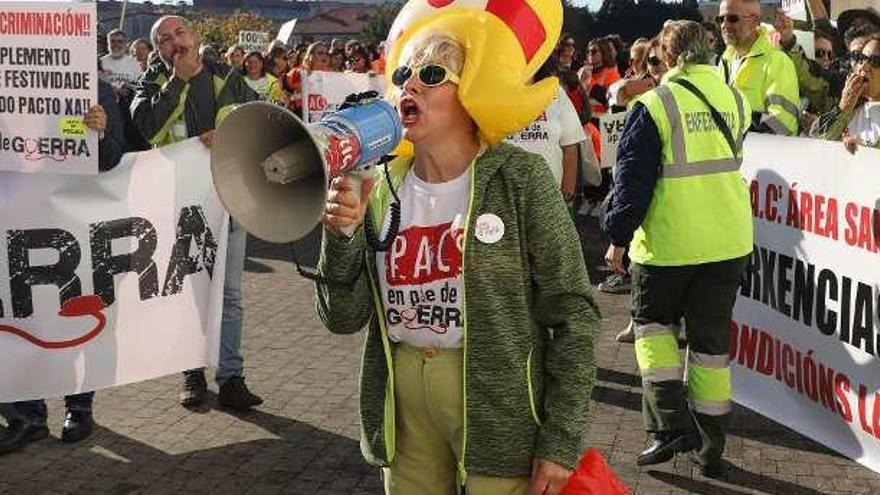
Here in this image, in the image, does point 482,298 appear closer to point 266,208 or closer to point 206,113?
point 266,208

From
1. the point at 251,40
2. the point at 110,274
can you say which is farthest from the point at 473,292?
the point at 251,40

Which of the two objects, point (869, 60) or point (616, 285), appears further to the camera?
point (616, 285)

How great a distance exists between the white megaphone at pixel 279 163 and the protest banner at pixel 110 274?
3.32m

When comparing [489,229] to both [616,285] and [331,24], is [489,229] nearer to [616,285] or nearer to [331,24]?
[616,285]

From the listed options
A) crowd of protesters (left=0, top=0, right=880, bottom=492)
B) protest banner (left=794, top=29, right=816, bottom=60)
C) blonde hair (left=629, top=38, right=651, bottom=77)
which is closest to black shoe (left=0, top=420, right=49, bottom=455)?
crowd of protesters (left=0, top=0, right=880, bottom=492)

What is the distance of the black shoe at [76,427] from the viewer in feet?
17.8

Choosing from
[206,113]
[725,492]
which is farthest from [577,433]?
[206,113]

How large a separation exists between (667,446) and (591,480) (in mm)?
2481

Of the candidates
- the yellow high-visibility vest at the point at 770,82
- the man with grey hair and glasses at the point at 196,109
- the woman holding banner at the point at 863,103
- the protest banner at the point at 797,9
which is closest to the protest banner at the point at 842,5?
the protest banner at the point at 797,9

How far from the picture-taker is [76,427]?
17.9ft

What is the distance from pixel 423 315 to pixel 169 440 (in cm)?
309

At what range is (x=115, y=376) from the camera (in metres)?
5.53

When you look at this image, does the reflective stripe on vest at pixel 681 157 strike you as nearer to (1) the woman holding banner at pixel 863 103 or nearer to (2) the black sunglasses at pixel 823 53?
(1) the woman holding banner at pixel 863 103

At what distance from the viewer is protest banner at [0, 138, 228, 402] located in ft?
17.5
